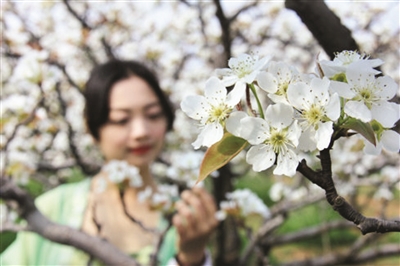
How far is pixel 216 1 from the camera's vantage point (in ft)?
→ 3.89

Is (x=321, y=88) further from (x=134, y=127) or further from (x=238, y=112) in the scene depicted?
(x=134, y=127)

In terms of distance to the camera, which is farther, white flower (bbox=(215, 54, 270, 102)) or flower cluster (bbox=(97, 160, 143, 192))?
flower cluster (bbox=(97, 160, 143, 192))

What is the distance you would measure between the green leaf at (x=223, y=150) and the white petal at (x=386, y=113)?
0.40ft

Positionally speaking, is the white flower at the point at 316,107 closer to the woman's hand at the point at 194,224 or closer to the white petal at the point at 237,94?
the white petal at the point at 237,94

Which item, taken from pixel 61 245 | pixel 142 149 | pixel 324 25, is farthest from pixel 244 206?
pixel 324 25

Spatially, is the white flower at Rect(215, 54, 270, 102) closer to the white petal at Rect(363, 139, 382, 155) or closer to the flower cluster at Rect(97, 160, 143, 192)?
the white petal at Rect(363, 139, 382, 155)

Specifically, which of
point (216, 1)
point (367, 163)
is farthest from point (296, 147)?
point (367, 163)

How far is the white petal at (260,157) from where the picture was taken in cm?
46

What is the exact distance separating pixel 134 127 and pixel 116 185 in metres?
0.19

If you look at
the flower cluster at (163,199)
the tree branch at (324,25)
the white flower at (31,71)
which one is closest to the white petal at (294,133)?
the tree branch at (324,25)

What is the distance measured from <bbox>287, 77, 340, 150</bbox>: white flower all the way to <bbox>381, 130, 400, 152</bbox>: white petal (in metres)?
0.06

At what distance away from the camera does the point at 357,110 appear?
43cm

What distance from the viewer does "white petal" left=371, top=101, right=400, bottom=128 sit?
1.48ft

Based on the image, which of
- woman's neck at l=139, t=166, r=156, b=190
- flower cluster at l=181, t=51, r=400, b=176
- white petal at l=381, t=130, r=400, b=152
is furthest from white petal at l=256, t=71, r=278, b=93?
woman's neck at l=139, t=166, r=156, b=190
